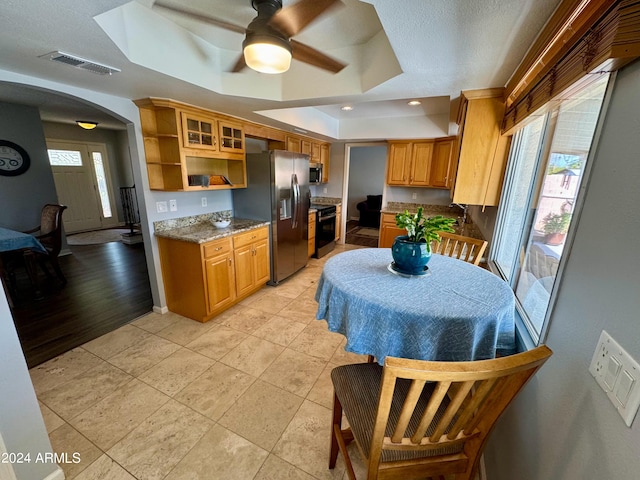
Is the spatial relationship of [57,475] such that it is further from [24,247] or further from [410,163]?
[410,163]

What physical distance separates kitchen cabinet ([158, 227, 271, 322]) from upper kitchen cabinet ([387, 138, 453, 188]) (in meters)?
2.97

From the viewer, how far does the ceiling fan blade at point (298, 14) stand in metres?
1.25

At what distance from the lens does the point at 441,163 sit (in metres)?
4.36

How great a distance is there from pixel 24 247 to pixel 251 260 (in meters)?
2.56

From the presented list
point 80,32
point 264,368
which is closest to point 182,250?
point 264,368

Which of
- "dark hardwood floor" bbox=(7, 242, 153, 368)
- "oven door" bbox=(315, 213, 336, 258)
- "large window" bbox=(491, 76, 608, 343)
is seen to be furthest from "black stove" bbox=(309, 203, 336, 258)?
"large window" bbox=(491, 76, 608, 343)

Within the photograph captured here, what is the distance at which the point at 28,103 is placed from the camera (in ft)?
13.1

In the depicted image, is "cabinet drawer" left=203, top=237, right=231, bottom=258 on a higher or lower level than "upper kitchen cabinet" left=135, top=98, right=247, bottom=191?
lower

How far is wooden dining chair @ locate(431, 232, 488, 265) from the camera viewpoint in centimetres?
207

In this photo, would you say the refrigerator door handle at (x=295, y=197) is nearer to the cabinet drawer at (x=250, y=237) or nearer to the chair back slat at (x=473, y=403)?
the cabinet drawer at (x=250, y=237)

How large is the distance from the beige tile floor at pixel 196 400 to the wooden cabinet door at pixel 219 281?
0.22 m

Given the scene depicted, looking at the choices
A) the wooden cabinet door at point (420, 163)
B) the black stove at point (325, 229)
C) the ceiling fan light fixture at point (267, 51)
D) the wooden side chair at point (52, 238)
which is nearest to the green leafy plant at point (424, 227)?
the ceiling fan light fixture at point (267, 51)

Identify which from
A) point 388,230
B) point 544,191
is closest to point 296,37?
point 544,191

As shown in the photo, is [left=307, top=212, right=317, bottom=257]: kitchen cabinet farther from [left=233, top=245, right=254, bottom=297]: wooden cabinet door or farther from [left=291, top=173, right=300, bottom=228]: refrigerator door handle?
[left=233, top=245, right=254, bottom=297]: wooden cabinet door
